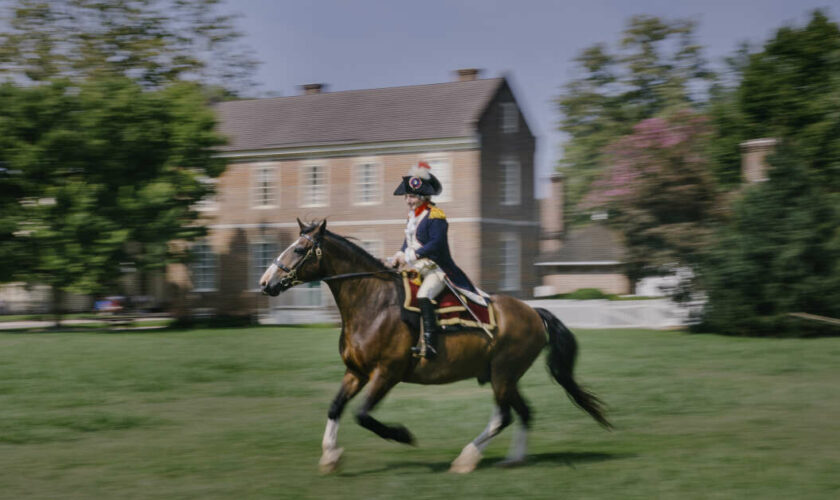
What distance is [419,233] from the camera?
9.18 m

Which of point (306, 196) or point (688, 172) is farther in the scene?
point (306, 196)

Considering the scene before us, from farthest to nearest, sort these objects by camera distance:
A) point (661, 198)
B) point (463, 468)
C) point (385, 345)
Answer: point (661, 198)
point (385, 345)
point (463, 468)

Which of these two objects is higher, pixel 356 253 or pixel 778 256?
pixel 356 253

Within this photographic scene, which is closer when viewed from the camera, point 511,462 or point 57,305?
point 511,462

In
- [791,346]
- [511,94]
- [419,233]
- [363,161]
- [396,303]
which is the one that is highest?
[511,94]

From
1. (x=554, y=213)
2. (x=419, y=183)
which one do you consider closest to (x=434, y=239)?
(x=419, y=183)

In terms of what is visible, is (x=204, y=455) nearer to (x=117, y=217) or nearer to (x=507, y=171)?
(x=117, y=217)

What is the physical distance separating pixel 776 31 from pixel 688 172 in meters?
9.76

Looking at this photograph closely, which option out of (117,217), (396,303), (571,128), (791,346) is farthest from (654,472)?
(571,128)

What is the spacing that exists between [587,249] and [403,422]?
38.7 meters

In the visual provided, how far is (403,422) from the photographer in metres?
12.7

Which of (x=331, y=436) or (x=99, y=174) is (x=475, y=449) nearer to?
(x=331, y=436)

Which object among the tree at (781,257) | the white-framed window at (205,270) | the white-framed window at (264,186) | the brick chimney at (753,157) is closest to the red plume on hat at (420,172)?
the tree at (781,257)

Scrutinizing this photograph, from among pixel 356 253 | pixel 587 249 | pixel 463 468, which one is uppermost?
pixel 356 253
